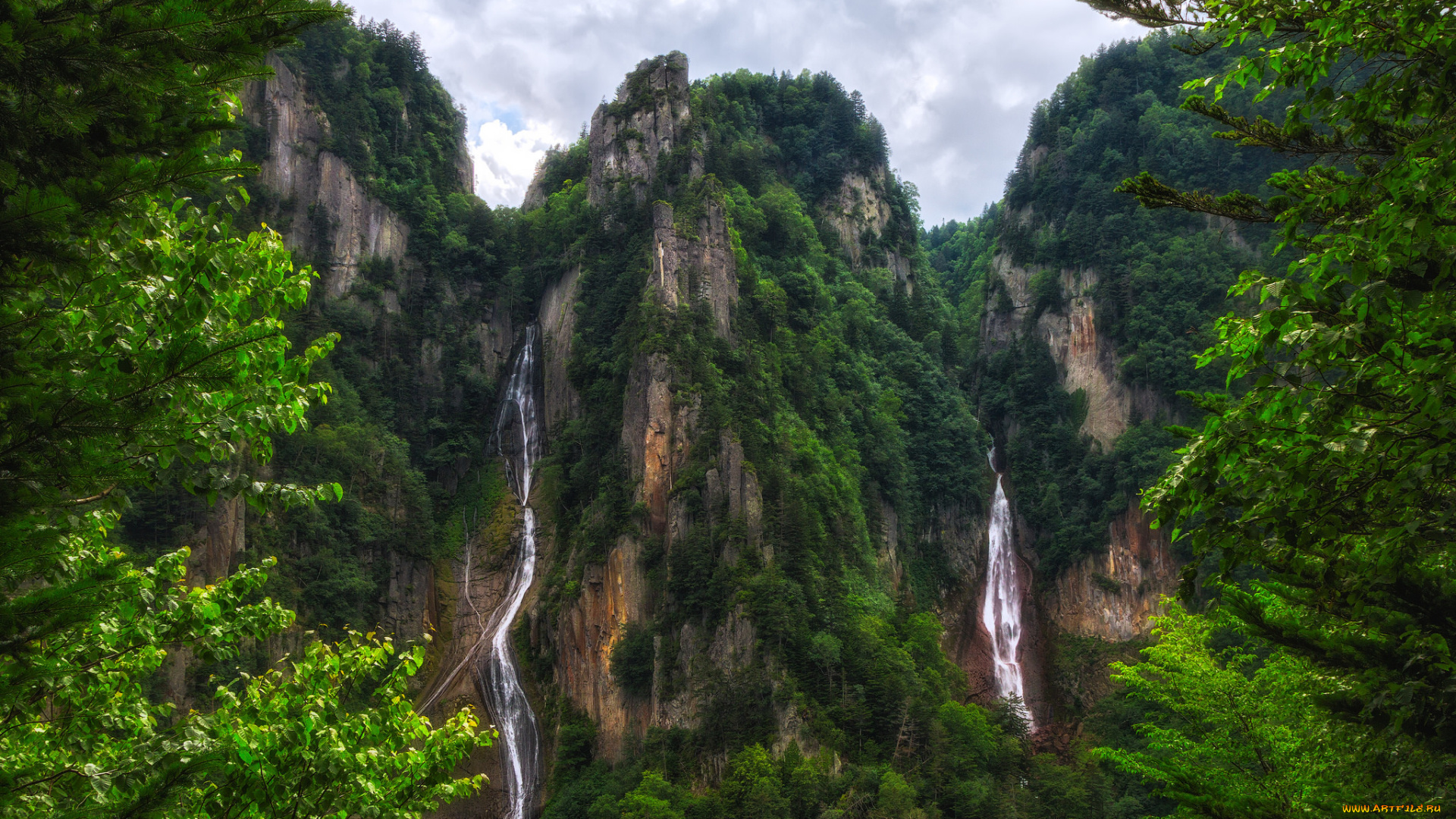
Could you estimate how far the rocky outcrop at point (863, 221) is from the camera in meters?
66.6

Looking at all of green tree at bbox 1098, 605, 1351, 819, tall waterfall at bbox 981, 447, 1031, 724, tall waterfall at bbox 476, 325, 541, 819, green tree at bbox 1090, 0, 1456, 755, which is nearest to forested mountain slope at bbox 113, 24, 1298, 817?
tall waterfall at bbox 476, 325, 541, 819

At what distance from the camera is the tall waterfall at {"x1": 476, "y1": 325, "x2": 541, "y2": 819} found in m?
37.6

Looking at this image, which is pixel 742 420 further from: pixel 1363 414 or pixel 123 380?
pixel 123 380

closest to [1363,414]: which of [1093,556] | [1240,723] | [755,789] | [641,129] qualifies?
[1240,723]

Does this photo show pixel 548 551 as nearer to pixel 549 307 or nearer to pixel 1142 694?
pixel 549 307

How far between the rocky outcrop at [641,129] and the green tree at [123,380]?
51.3 m

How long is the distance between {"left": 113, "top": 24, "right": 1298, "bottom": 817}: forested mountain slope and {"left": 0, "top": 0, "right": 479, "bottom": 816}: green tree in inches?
980

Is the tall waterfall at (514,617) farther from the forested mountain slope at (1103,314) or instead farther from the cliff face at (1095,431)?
the forested mountain slope at (1103,314)

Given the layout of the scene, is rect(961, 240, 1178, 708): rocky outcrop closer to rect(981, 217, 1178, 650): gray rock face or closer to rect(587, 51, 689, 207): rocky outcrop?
rect(981, 217, 1178, 650): gray rock face

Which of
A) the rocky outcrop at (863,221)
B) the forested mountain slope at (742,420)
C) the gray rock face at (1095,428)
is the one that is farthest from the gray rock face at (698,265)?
the gray rock face at (1095,428)

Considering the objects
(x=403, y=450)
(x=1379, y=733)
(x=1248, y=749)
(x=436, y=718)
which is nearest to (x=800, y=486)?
(x=436, y=718)

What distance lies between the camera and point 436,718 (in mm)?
39250

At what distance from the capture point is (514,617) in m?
44.1

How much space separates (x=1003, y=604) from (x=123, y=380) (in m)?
52.6
